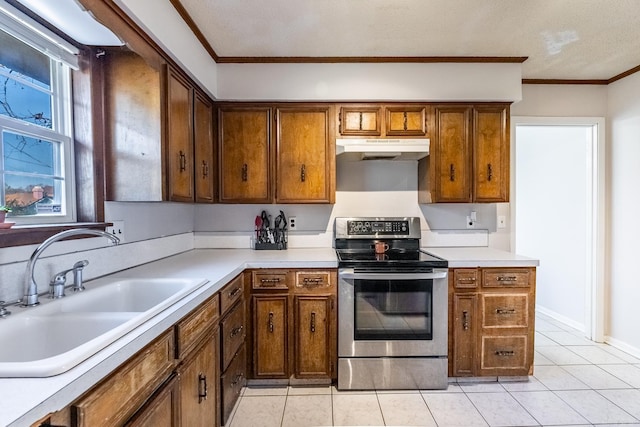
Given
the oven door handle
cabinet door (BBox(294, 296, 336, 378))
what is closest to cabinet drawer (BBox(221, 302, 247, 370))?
cabinet door (BBox(294, 296, 336, 378))

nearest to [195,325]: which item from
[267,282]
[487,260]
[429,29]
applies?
[267,282]

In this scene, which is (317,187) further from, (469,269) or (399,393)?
(399,393)

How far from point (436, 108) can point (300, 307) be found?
190cm

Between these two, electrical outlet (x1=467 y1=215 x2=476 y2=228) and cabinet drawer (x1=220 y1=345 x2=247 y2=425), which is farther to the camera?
electrical outlet (x1=467 y1=215 x2=476 y2=228)

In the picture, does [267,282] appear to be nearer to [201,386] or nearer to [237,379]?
[237,379]

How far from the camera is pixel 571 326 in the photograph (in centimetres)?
357

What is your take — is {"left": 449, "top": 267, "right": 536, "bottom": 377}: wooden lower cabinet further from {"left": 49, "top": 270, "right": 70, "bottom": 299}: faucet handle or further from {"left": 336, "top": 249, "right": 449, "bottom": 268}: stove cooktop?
{"left": 49, "top": 270, "right": 70, "bottom": 299}: faucet handle

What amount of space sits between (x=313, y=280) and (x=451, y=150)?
1.53 metres

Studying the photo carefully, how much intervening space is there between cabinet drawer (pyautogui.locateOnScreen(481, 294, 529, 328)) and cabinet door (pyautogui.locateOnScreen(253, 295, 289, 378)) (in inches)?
56.3

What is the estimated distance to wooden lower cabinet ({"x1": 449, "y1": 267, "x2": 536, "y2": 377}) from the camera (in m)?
2.43

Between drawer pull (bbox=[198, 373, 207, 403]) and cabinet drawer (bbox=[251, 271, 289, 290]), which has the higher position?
cabinet drawer (bbox=[251, 271, 289, 290])

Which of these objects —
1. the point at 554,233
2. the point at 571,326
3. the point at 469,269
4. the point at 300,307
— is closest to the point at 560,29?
the point at 469,269

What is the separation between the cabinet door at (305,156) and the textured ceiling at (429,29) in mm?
480

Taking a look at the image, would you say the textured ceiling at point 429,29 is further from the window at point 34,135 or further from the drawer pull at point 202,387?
the drawer pull at point 202,387
